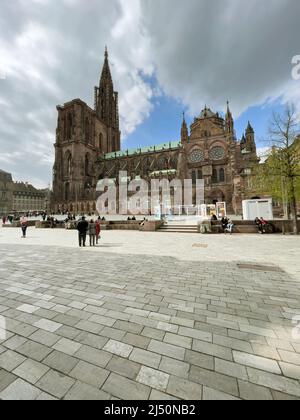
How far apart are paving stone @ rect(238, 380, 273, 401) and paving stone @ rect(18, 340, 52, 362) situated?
1958mm

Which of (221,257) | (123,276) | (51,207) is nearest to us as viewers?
(123,276)

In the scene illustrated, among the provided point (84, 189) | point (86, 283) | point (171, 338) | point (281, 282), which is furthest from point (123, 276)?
point (84, 189)

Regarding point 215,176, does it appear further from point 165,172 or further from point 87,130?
point 87,130

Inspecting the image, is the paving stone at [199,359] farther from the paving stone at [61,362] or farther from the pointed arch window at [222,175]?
the pointed arch window at [222,175]

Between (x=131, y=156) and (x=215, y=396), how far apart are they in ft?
198

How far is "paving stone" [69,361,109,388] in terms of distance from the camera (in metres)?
1.64

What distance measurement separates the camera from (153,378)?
1.68 m

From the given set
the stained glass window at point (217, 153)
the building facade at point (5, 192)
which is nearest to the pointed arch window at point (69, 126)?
the building facade at point (5, 192)

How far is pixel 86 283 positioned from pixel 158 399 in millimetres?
2935

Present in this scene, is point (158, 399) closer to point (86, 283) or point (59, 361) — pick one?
point (59, 361)

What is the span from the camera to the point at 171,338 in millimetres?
2281

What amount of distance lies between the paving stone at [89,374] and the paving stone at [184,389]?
1.97 ft

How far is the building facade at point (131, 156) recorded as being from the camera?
3853 centimetres

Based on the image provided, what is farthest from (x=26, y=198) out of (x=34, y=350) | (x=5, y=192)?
(x=34, y=350)
